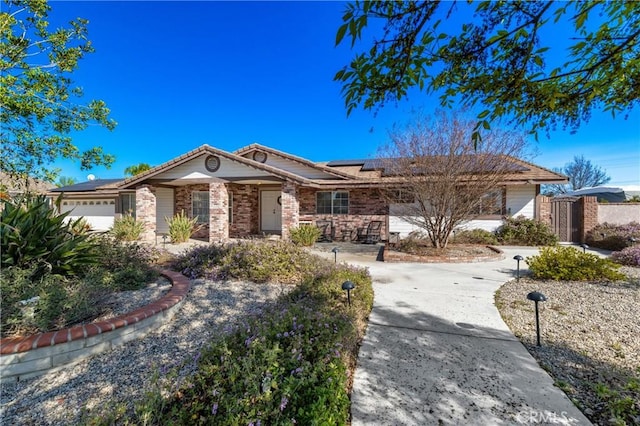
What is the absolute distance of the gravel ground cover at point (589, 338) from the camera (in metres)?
2.21

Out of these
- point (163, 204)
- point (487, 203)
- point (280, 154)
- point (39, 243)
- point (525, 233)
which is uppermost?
point (280, 154)

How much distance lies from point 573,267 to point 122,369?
25.9 feet

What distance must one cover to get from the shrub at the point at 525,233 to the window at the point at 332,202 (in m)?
6.86

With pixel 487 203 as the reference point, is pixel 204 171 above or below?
above

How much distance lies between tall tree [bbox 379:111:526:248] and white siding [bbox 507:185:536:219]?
12.5 feet

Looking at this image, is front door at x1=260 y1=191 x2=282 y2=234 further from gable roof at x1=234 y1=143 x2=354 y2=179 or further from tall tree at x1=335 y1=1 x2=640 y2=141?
tall tree at x1=335 y1=1 x2=640 y2=141

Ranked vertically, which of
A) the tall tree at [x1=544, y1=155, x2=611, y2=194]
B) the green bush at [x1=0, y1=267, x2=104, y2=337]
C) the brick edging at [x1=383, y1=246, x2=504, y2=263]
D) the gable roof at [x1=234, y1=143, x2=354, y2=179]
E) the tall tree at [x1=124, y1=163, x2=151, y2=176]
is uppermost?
the tall tree at [x1=544, y1=155, x2=611, y2=194]

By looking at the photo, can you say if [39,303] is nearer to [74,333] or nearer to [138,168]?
[74,333]

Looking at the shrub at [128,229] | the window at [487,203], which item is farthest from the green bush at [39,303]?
the window at [487,203]

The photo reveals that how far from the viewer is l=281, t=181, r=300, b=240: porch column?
11.5 m

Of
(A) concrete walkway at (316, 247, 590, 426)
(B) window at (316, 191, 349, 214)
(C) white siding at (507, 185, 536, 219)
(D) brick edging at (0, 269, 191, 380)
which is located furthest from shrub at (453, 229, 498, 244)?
(D) brick edging at (0, 269, 191, 380)

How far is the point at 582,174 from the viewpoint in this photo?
121ft

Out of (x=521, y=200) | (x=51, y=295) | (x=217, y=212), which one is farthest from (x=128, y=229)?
(x=521, y=200)

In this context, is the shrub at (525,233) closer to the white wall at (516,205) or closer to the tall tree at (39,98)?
the white wall at (516,205)
